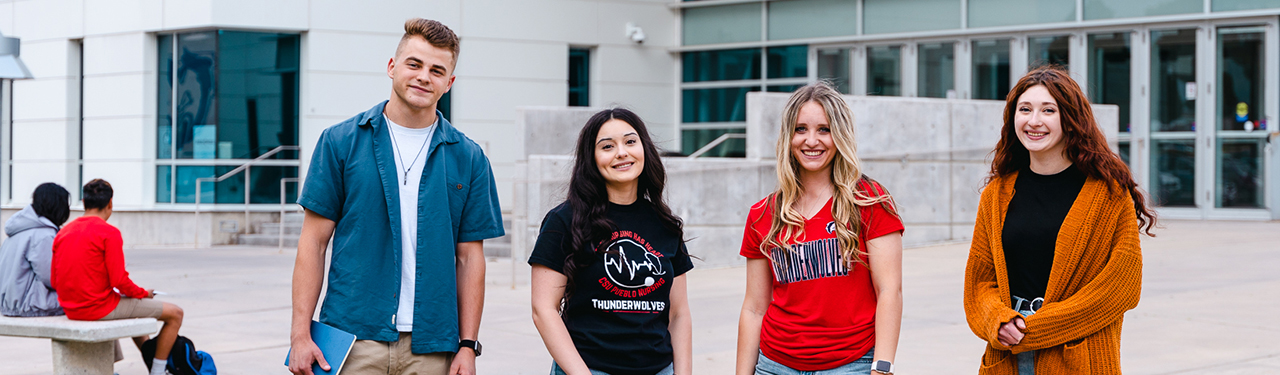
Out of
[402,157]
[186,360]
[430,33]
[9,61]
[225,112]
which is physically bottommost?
[186,360]

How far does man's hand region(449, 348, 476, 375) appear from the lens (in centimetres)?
331

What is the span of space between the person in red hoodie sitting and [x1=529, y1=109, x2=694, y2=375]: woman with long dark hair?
13.2 feet

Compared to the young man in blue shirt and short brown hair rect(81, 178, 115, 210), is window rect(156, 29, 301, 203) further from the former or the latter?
the young man in blue shirt

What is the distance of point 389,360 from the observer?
3.26 m

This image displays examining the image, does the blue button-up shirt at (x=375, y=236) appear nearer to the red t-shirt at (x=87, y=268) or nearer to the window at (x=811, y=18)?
the red t-shirt at (x=87, y=268)

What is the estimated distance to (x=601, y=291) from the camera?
128 inches

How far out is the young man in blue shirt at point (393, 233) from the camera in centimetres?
323

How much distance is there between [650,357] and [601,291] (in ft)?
0.79

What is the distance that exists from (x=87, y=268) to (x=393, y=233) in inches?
150

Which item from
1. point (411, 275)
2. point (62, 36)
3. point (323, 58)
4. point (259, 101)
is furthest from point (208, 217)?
point (411, 275)

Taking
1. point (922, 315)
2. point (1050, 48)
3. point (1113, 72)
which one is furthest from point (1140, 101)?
point (922, 315)

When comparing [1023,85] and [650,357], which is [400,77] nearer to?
[650,357]

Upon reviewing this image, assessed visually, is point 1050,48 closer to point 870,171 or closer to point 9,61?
point 870,171

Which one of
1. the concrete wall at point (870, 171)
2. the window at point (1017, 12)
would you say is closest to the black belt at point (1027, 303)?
the concrete wall at point (870, 171)
